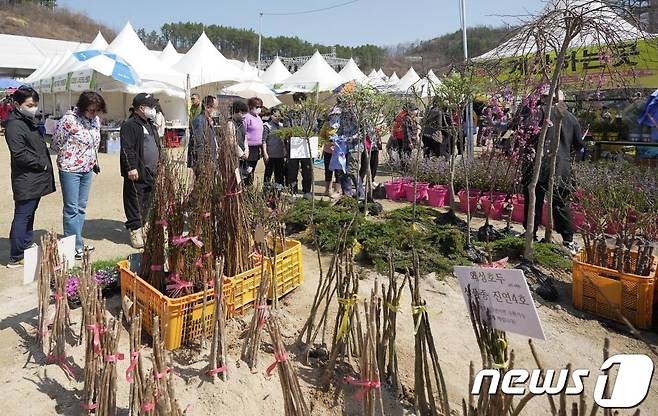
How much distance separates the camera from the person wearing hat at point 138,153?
4.34 m

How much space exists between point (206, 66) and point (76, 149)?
913cm

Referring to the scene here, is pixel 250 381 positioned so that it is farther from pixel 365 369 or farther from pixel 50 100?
pixel 50 100

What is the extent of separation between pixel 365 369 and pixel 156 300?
4.26ft

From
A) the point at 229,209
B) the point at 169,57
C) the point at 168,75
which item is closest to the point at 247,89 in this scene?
the point at 168,75

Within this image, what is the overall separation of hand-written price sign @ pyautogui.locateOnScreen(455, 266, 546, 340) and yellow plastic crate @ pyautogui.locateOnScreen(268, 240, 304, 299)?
164 cm

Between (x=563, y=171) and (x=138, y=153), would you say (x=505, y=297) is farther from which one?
(x=138, y=153)

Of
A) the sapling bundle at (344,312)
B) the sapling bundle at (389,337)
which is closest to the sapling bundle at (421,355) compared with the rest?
the sapling bundle at (389,337)

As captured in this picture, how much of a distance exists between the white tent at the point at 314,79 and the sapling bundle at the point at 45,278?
42.3 feet

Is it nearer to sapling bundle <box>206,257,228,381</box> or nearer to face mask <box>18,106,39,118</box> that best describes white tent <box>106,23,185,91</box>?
face mask <box>18,106,39,118</box>

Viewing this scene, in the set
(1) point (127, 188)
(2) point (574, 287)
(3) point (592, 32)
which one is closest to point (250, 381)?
(2) point (574, 287)

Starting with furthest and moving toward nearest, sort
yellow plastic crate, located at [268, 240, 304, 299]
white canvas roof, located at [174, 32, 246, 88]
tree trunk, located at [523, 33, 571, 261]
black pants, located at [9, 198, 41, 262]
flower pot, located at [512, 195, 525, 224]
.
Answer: white canvas roof, located at [174, 32, 246, 88] < flower pot, located at [512, 195, 525, 224] < black pants, located at [9, 198, 41, 262] < tree trunk, located at [523, 33, 571, 261] < yellow plastic crate, located at [268, 240, 304, 299]

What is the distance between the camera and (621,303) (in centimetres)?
324

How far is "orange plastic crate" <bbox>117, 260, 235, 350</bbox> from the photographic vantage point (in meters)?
2.53

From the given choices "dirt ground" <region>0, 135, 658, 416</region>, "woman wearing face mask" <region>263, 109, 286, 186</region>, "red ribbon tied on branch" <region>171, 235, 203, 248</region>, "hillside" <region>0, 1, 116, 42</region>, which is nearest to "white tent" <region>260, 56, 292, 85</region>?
"woman wearing face mask" <region>263, 109, 286, 186</region>
